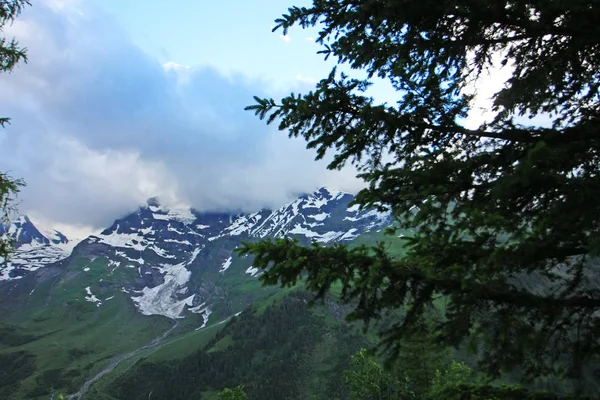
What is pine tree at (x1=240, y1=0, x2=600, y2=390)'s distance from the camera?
5.92 meters

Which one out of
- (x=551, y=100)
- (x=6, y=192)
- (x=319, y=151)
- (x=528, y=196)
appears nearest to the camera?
(x=528, y=196)

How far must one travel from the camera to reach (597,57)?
23.0 ft

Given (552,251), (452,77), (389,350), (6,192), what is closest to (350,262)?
(389,350)

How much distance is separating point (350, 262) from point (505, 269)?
285cm

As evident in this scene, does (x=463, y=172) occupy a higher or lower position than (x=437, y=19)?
lower

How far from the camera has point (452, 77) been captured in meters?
8.52

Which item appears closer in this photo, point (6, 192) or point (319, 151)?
point (319, 151)

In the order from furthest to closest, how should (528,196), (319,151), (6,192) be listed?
1. (6,192)
2. (319,151)
3. (528,196)

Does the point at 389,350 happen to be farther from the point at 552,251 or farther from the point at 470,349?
the point at 552,251

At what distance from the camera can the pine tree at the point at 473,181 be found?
592 centimetres

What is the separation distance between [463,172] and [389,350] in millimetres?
3517

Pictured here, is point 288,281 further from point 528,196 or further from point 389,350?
point 528,196

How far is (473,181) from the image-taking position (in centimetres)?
683

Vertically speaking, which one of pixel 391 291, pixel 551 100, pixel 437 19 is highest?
pixel 437 19
